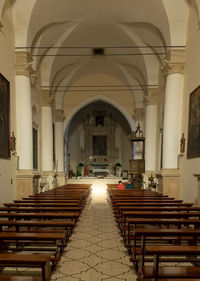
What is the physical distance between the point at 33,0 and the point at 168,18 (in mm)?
4195

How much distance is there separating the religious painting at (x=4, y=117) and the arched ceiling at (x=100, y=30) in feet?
6.45

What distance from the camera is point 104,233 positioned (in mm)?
4688

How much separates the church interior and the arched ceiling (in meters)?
0.04

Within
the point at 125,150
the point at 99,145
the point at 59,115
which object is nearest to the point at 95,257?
the point at 59,115

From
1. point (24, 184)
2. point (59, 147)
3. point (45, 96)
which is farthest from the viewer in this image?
point (59, 147)

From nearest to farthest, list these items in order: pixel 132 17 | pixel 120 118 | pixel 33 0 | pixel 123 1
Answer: pixel 33 0
pixel 123 1
pixel 132 17
pixel 120 118

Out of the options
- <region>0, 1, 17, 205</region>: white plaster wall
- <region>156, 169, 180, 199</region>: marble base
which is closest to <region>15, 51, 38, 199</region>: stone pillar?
<region>0, 1, 17, 205</region>: white plaster wall

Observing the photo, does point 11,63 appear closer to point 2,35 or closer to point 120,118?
point 2,35

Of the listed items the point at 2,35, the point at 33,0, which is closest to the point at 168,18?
the point at 33,0

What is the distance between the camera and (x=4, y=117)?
244 inches

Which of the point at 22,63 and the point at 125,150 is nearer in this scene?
the point at 22,63

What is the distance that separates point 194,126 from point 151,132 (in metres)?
5.54

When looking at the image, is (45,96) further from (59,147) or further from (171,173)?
(171,173)

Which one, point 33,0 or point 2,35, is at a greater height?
point 33,0
